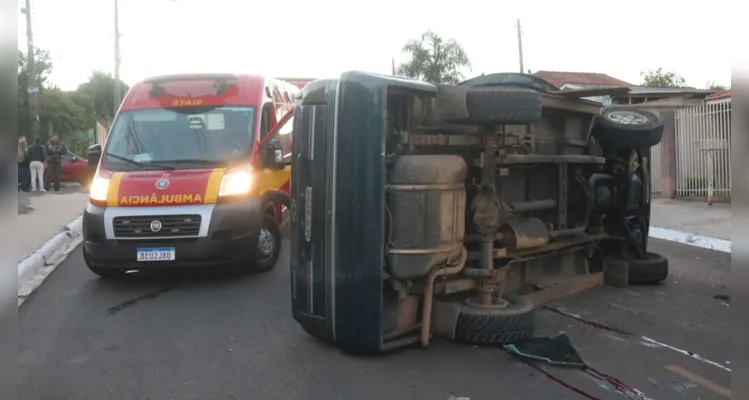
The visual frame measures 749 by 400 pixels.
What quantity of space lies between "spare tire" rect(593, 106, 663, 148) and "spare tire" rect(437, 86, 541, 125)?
7.87 feet

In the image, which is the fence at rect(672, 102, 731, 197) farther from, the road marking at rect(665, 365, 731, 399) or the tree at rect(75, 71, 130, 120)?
the tree at rect(75, 71, 130, 120)

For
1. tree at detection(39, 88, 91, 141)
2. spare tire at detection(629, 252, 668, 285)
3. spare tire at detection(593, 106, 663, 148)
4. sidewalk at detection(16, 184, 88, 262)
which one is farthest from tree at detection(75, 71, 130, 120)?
spare tire at detection(629, 252, 668, 285)

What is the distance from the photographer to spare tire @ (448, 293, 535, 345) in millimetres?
4680

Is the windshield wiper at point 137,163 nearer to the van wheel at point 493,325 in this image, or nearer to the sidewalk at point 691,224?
the van wheel at point 493,325

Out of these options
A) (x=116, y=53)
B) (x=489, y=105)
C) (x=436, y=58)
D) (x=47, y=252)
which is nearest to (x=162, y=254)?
(x=47, y=252)

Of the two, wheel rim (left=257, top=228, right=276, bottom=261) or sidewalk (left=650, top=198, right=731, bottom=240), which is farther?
sidewalk (left=650, top=198, right=731, bottom=240)

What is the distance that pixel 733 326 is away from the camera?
1.52 m

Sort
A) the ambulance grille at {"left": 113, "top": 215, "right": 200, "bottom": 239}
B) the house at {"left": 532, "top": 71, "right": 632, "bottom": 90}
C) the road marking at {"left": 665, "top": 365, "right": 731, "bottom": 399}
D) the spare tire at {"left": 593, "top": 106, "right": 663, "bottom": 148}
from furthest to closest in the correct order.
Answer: the house at {"left": 532, "top": 71, "right": 632, "bottom": 90}
the ambulance grille at {"left": 113, "top": 215, "right": 200, "bottom": 239}
the spare tire at {"left": 593, "top": 106, "right": 663, "bottom": 148}
the road marking at {"left": 665, "top": 365, "right": 731, "bottom": 399}

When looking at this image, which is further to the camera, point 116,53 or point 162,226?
point 116,53

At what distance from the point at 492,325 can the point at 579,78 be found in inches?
1513

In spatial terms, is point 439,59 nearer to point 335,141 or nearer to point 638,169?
point 638,169

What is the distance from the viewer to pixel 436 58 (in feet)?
101

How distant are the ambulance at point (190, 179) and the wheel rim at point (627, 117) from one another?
361 cm

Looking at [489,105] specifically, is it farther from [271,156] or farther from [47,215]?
[47,215]
